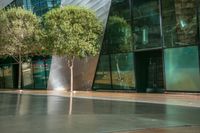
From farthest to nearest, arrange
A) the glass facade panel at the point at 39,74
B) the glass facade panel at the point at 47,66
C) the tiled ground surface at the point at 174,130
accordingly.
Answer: the glass facade panel at the point at 39,74 → the glass facade panel at the point at 47,66 → the tiled ground surface at the point at 174,130

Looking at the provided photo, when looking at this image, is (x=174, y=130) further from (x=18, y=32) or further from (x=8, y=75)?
(x=8, y=75)

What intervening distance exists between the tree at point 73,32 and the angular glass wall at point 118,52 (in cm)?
81

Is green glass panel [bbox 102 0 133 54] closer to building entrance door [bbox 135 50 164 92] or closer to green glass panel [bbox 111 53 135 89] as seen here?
green glass panel [bbox 111 53 135 89]

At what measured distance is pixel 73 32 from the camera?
3047cm

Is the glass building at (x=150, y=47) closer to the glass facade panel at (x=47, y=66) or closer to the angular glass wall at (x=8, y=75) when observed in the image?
the glass facade panel at (x=47, y=66)

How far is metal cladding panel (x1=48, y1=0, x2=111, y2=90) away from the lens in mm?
32531

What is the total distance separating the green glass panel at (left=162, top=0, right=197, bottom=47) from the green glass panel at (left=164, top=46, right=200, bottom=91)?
1.52ft

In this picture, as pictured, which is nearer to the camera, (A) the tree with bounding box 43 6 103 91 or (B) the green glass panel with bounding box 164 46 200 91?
(B) the green glass panel with bounding box 164 46 200 91

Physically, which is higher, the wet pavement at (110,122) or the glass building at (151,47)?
the glass building at (151,47)

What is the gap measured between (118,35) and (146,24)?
286 centimetres

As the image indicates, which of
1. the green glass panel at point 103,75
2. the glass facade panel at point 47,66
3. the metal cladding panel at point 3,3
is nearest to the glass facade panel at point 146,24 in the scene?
the green glass panel at point 103,75

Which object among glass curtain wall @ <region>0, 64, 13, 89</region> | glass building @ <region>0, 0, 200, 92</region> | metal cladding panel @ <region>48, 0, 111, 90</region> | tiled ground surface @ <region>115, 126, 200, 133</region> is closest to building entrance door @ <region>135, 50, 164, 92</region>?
glass building @ <region>0, 0, 200, 92</region>

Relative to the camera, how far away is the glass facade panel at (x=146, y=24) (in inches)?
1085

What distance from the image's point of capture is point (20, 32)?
36781mm
